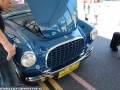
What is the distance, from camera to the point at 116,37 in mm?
2814

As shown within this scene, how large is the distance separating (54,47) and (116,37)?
72.2 inches

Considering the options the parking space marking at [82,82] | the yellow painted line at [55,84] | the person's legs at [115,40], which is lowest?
the parking space marking at [82,82]

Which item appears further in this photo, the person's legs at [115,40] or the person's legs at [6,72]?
the person's legs at [115,40]

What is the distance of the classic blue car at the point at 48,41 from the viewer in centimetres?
154

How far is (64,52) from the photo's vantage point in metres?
1.69

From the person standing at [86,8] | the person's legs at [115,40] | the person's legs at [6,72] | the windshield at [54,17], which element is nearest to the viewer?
the person's legs at [6,72]

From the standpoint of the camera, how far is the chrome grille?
1604mm

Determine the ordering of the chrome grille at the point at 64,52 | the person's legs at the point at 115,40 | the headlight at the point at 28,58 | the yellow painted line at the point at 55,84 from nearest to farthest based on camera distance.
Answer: the headlight at the point at 28,58 → the chrome grille at the point at 64,52 → the yellow painted line at the point at 55,84 → the person's legs at the point at 115,40

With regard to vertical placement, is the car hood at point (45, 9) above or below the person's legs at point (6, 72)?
above

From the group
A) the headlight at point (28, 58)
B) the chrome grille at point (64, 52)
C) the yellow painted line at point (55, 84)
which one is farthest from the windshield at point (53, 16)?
the yellow painted line at point (55, 84)

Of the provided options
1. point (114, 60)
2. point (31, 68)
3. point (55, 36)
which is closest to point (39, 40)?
point (55, 36)

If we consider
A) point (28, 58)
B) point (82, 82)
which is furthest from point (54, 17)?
point (82, 82)

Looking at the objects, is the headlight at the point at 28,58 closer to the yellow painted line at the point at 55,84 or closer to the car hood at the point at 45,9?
the car hood at the point at 45,9

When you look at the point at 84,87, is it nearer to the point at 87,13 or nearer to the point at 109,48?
the point at 109,48
